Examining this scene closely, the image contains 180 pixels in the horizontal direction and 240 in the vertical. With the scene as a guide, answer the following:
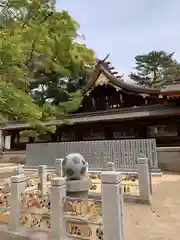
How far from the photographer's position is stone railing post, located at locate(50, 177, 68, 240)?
11.9ft

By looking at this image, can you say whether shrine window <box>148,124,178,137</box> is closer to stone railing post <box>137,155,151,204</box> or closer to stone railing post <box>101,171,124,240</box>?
stone railing post <box>137,155,151,204</box>

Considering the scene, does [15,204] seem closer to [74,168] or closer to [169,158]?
[74,168]

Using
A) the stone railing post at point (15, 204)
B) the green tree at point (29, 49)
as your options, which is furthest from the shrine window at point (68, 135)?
the stone railing post at point (15, 204)

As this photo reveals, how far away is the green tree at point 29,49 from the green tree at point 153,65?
35.5 meters

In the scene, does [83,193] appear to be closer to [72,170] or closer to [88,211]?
[72,170]

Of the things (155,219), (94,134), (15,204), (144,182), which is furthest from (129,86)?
(15,204)

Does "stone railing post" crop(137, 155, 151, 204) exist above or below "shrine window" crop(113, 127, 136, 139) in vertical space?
below

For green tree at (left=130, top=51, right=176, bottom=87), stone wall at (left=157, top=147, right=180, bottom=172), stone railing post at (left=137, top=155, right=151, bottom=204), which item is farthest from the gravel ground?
green tree at (left=130, top=51, right=176, bottom=87)

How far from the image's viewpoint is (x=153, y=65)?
41.9 meters

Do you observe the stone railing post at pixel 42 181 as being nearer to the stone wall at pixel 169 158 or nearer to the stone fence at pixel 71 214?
the stone fence at pixel 71 214

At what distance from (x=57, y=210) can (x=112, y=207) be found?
1.10 meters

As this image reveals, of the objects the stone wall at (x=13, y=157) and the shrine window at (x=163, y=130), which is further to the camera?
the stone wall at (x=13, y=157)

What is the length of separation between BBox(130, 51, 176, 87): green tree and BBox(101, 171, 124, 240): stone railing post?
132 feet

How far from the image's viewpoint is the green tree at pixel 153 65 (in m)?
41.7
